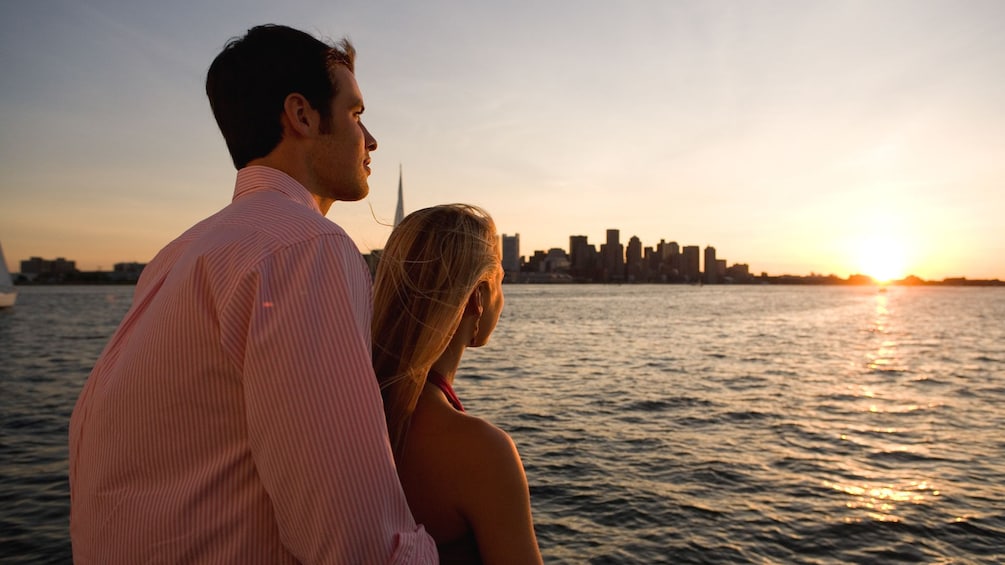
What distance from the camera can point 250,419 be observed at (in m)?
1.19

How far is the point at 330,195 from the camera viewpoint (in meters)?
1.85

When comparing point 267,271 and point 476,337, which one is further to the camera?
point 476,337

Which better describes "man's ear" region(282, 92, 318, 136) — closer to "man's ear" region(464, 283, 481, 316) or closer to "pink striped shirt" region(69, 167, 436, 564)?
"pink striped shirt" region(69, 167, 436, 564)

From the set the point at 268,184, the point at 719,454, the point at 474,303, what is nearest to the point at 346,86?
the point at 268,184

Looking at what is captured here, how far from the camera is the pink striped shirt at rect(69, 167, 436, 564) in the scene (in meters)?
1.16

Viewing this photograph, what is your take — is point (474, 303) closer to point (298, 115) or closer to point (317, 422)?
point (298, 115)

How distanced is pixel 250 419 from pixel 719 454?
11.7 meters

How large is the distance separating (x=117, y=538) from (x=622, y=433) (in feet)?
41.5

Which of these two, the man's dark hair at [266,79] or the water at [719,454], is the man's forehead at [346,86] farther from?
the water at [719,454]

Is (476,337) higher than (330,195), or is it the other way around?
(330,195)

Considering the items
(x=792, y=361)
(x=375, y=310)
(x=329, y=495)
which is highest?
(x=375, y=310)

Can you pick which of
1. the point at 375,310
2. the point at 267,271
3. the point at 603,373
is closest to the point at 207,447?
the point at 267,271

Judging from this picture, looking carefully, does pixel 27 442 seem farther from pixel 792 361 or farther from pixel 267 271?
pixel 792 361

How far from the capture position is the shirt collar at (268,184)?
5.26ft
